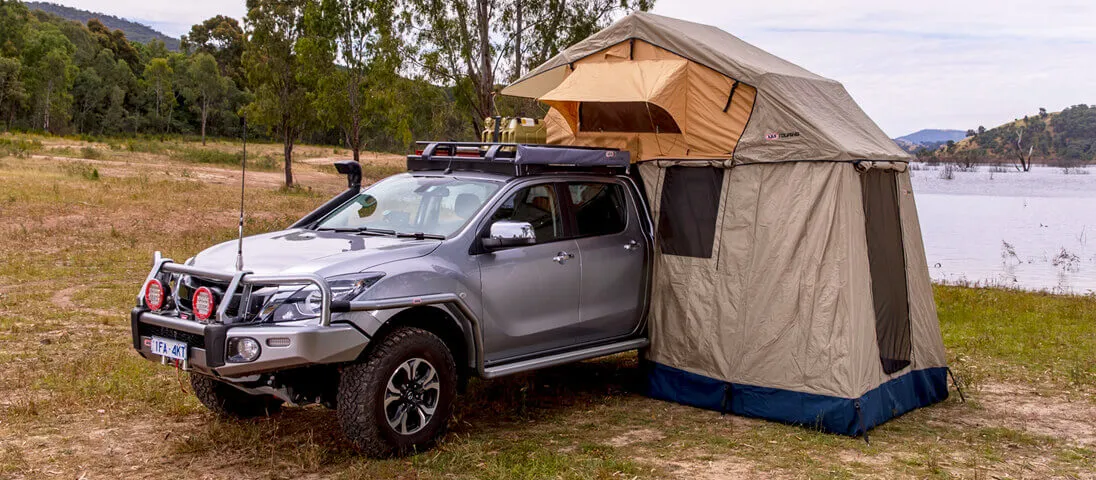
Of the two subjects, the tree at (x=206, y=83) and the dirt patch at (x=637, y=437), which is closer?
the dirt patch at (x=637, y=437)

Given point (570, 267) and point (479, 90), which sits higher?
point (479, 90)

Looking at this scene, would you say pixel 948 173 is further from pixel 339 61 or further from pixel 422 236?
pixel 422 236

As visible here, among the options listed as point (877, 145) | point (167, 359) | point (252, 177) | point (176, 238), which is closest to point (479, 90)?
point (176, 238)

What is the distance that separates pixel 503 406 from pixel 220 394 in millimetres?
2024

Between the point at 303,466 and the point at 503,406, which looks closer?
the point at 303,466

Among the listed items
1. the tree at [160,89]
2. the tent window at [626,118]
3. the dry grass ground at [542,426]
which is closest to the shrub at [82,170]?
the dry grass ground at [542,426]

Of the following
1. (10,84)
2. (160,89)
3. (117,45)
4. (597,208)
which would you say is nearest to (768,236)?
(597,208)

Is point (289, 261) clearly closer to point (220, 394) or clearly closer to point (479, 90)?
point (220, 394)

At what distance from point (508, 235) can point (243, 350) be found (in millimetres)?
1790

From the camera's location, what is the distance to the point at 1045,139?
72375mm

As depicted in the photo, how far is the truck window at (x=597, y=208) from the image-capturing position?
7.21 metres

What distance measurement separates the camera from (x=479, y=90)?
26188 millimetres

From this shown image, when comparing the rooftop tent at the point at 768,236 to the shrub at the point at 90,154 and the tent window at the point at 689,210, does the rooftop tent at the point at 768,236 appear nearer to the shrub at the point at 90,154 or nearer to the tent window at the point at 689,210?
the tent window at the point at 689,210

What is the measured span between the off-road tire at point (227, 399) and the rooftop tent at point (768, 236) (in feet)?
9.93
